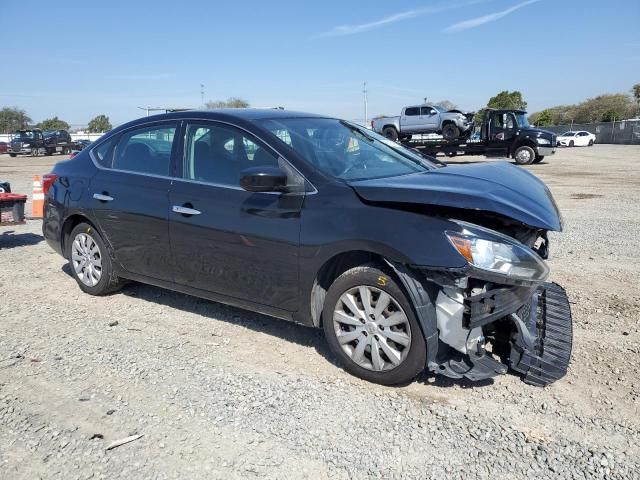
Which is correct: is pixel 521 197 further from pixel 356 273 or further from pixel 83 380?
pixel 83 380

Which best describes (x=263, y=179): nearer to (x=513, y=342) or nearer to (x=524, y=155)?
(x=513, y=342)

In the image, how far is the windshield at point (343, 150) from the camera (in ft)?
12.6

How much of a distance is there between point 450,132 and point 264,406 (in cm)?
2427

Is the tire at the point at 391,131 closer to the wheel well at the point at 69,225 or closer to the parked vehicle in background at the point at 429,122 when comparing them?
the parked vehicle in background at the point at 429,122

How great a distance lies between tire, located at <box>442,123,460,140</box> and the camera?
83.6 feet

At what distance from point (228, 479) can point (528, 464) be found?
4.76ft

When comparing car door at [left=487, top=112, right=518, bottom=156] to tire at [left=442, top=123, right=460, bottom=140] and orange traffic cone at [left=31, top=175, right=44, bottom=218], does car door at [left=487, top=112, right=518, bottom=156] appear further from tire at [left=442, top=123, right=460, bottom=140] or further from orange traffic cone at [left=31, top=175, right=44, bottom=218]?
orange traffic cone at [left=31, top=175, right=44, bottom=218]

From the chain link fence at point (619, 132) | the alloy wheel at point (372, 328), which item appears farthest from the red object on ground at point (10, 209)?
the chain link fence at point (619, 132)

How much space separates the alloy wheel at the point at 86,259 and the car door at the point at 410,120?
75.5 ft

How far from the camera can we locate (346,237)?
3.40 metres

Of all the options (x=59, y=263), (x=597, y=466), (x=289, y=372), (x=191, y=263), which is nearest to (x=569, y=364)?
(x=597, y=466)

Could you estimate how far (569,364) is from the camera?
12.0ft

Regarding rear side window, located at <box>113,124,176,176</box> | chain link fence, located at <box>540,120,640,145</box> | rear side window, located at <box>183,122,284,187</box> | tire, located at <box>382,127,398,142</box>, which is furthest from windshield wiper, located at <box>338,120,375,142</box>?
chain link fence, located at <box>540,120,640,145</box>

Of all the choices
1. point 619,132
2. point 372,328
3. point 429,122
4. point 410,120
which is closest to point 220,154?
point 372,328
